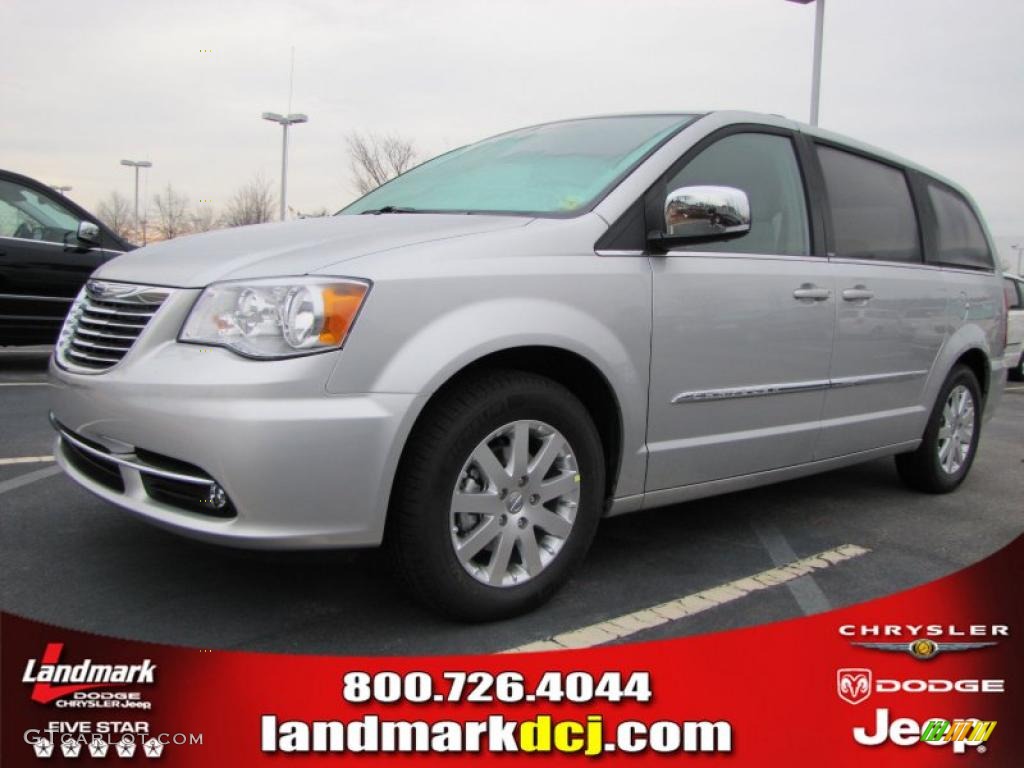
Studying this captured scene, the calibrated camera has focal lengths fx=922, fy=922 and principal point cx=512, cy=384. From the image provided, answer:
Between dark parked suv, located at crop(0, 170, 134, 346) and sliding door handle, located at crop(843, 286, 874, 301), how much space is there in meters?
5.91

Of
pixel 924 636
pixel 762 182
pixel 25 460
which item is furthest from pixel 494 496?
pixel 25 460

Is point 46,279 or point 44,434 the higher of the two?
point 46,279

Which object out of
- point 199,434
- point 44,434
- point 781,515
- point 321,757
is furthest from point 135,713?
point 44,434

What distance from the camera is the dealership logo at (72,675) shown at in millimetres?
1828

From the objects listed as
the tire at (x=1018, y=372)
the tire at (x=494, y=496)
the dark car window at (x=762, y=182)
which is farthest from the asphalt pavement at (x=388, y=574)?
the tire at (x=1018, y=372)

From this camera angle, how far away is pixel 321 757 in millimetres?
1808

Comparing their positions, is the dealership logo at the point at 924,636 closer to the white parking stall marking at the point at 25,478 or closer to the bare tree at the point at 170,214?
the white parking stall marking at the point at 25,478

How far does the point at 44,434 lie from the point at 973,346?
484 cm

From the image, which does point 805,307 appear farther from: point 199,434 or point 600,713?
point 199,434

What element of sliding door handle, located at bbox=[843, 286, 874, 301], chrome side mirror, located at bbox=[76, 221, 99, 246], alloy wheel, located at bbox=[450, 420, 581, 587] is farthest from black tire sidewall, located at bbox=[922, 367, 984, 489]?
chrome side mirror, located at bbox=[76, 221, 99, 246]

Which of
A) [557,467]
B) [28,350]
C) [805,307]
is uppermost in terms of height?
[805,307]

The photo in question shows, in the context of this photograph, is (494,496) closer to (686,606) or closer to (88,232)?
(686,606)

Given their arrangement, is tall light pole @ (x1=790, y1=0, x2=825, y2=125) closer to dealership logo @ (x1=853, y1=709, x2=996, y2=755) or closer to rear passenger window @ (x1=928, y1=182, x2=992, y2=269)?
rear passenger window @ (x1=928, y1=182, x2=992, y2=269)

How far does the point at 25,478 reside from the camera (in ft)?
13.1
